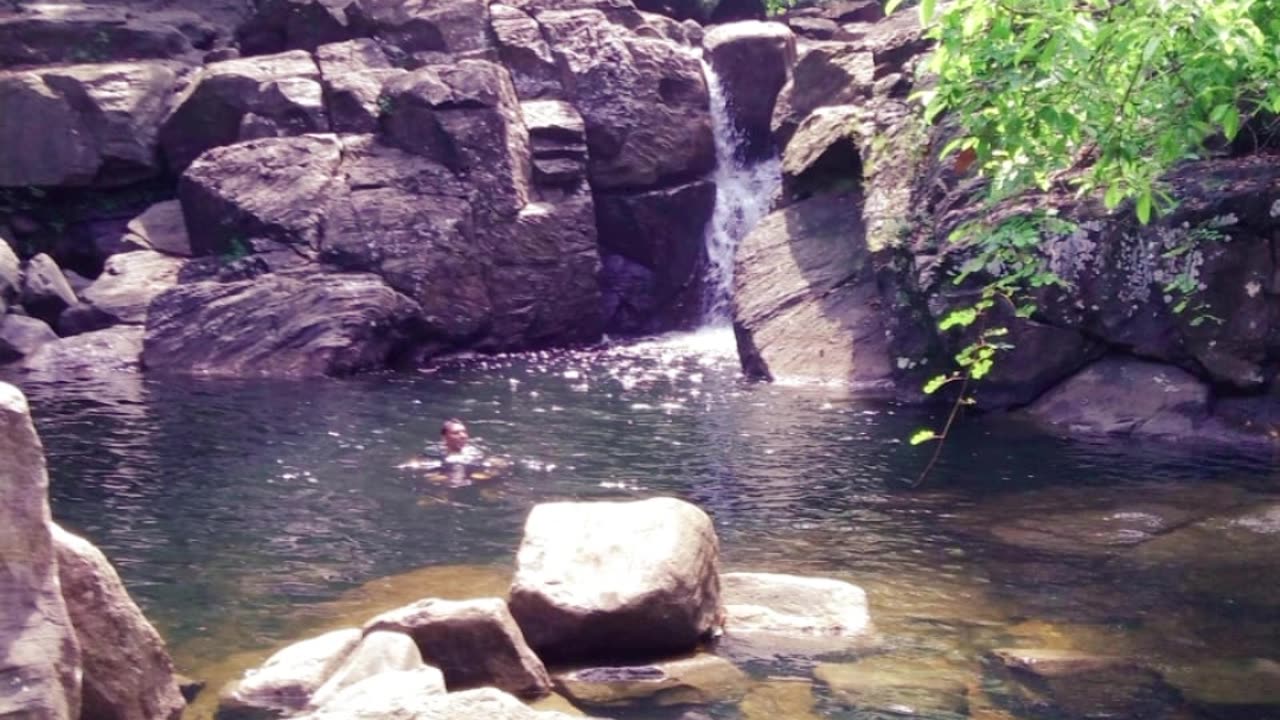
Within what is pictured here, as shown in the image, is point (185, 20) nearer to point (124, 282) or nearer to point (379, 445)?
point (124, 282)

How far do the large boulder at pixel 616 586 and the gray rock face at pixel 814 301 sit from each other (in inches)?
388

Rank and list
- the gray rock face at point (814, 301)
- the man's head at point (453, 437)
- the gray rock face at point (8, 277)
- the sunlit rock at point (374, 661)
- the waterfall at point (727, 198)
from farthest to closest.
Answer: the waterfall at point (727, 198)
the gray rock face at point (8, 277)
the gray rock face at point (814, 301)
the man's head at point (453, 437)
the sunlit rock at point (374, 661)

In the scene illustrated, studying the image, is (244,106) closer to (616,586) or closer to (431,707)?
(616,586)

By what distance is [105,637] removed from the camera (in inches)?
281

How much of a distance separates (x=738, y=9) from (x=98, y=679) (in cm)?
2828

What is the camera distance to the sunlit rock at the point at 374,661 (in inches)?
303

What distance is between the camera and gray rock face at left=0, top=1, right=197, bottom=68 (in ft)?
90.2

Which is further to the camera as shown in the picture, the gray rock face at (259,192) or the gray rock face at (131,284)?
the gray rock face at (131,284)

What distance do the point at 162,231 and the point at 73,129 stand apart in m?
2.71

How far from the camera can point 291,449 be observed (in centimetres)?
1605

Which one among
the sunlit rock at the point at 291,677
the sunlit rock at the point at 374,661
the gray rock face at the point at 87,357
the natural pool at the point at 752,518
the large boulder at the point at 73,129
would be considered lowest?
the gray rock face at the point at 87,357

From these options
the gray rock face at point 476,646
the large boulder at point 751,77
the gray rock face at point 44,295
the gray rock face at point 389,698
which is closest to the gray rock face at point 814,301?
the large boulder at point 751,77

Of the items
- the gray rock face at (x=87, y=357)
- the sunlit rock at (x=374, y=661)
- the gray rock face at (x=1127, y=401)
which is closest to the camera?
the sunlit rock at (x=374, y=661)

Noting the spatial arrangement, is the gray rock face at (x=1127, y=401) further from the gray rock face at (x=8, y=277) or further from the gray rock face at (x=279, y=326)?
the gray rock face at (x=8, y=277)
